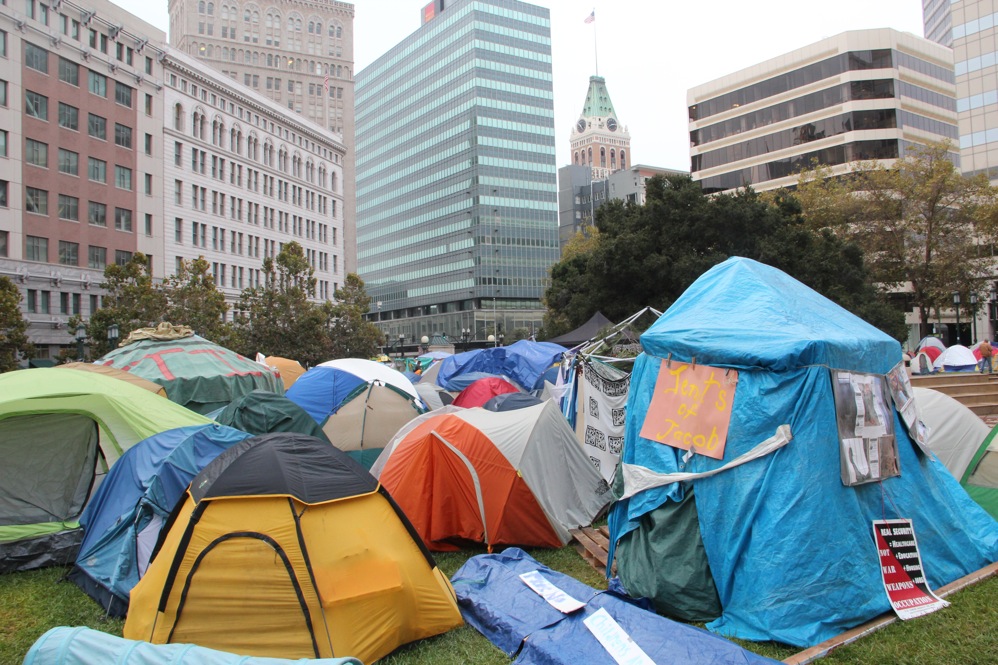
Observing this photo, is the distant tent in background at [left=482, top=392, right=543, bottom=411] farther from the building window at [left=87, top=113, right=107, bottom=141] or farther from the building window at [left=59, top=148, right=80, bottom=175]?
the building window at [left=87, top=113, right=107, bottom=141]

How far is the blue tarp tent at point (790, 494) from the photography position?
5.07 meters

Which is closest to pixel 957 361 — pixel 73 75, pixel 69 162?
pixel 69 162

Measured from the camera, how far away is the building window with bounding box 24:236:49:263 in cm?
3678

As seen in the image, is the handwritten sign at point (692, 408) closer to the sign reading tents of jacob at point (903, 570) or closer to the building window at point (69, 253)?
the sign reading tents of jacob at point (903, 570)

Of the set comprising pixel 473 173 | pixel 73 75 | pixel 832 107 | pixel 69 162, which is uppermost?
pixel 473 173

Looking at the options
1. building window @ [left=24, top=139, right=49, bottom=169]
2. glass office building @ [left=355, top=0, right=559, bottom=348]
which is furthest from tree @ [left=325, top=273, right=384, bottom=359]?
glass office building @ [left=355, top=0, right=559, bottom=348]

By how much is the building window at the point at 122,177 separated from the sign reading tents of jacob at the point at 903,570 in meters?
48.3

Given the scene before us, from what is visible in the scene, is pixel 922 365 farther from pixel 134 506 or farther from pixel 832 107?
pixel 832 107

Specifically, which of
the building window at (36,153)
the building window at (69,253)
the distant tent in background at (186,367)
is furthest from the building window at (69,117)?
the distant tent in background at (186,367)

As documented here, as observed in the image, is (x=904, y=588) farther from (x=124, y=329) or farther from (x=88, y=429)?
(x=124, y=329)

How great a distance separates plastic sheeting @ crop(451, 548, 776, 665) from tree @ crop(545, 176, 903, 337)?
17.3 meters

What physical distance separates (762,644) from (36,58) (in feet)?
153

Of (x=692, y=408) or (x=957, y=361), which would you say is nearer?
(x=692, y=408)

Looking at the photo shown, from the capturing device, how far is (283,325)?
1310 inches
